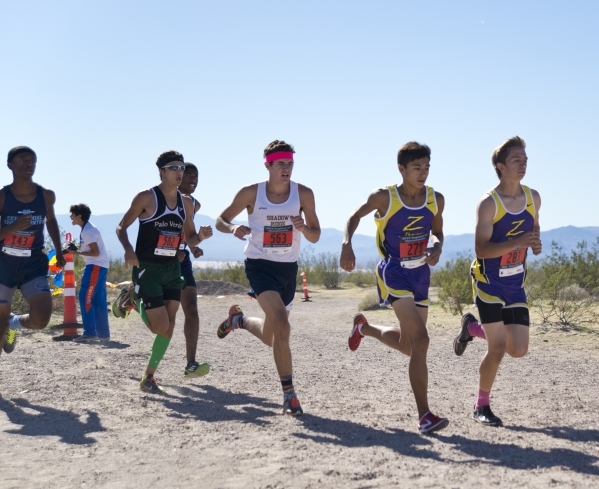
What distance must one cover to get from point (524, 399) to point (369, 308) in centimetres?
1360

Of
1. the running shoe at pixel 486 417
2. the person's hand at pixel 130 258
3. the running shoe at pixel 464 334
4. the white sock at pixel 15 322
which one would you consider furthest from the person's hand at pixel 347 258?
Answer: the white sock at pixel 15 322

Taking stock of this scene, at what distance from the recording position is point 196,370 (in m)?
8.17

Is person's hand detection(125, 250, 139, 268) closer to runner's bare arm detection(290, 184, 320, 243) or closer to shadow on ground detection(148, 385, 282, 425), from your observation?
shadow on ground detection(148, 385, 282, 425)

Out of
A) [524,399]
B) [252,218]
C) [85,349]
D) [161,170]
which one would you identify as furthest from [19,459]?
[85,349]

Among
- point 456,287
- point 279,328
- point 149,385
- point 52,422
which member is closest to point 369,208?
point 279,328

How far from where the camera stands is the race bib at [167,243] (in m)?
7.86

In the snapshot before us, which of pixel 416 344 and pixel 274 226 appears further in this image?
pixel 274 226

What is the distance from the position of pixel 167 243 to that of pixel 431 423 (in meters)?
3.26

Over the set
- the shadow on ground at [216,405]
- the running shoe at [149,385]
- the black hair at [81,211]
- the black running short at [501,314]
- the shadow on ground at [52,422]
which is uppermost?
the black hair at [81,211]

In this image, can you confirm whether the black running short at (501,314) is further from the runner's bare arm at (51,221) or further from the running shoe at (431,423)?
the runner's bare arm at (51,221)

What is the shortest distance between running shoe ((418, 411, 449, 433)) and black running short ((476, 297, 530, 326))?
985 mm

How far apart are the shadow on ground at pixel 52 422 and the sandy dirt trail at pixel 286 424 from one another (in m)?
0.02

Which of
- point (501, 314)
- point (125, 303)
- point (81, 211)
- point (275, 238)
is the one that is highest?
point (81, 211)

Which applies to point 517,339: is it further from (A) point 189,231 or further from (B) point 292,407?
(A) point 189,231
